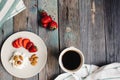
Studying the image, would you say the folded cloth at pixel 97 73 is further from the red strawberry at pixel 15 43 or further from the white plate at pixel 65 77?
the red strawberry at pixel 15 43

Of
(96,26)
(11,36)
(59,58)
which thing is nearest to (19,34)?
(11,36)

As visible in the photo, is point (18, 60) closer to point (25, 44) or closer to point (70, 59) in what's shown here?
point (25, 44)

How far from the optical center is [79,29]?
1.05m

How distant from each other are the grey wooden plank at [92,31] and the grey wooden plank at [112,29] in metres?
0.01

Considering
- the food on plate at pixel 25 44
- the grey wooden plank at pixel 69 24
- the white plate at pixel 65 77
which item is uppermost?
the grey wooden plank at pixel 69 24

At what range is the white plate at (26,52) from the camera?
99 cm

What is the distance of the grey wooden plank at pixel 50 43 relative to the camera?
1.02 metres

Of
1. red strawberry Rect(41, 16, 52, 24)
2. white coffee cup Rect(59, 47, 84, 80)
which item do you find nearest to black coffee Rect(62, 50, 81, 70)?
white coffee cup Rect(59, 47, 84, 80)

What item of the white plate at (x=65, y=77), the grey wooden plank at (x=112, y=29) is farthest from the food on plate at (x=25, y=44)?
the grey wooden plank at (x=112, y=29)

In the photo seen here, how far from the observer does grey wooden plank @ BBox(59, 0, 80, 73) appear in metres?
1.04

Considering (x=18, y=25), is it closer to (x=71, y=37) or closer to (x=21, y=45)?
(x=21, y=45)

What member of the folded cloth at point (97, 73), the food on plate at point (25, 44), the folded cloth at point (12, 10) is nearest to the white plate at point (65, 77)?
the folded cloth at point (97, 73)

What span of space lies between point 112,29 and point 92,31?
0.07 metres

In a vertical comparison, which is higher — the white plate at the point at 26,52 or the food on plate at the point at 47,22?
the food on plate at the point at 47,22
